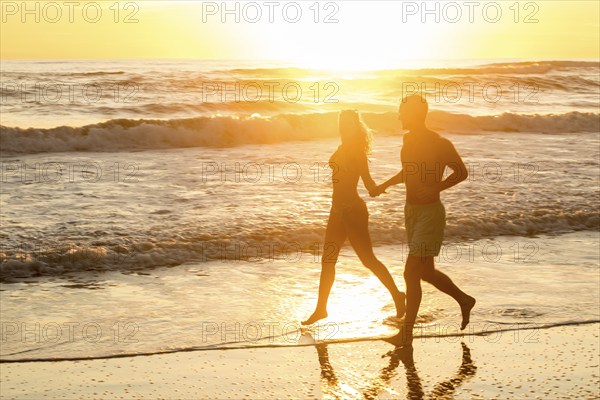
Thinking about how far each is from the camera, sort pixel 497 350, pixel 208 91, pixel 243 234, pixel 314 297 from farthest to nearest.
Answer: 1. pixel 208 91
2. pixel 243 234
3. pixel 314 297
4. pixel 497 350

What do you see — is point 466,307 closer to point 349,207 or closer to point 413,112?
point 349,207

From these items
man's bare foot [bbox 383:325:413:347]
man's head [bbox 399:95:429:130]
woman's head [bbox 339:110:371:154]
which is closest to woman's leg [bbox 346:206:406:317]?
woman's head [bbox 339:110:371:154]

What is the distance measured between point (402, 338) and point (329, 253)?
3.24 feet

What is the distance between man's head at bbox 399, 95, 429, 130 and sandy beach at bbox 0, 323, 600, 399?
170cm

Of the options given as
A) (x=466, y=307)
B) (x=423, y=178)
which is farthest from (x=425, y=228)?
(x=466, y=307)

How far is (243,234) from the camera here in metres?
10.8

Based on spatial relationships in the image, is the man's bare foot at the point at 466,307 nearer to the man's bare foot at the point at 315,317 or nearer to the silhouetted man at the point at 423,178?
the silhouetted man at the point at 423,178

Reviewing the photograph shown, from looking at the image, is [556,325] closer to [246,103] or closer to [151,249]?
[151,249]

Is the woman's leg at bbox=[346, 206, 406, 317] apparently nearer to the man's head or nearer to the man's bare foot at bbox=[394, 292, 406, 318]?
the man's bare foot at bbox=[394, 292, 406, 318]

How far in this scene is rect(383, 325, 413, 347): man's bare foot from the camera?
643 cm

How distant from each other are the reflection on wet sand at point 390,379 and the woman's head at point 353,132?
1.67 m

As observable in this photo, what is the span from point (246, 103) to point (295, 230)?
2231 cm

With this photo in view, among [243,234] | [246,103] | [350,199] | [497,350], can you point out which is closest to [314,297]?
[350,199]

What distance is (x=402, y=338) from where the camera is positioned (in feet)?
21.2
